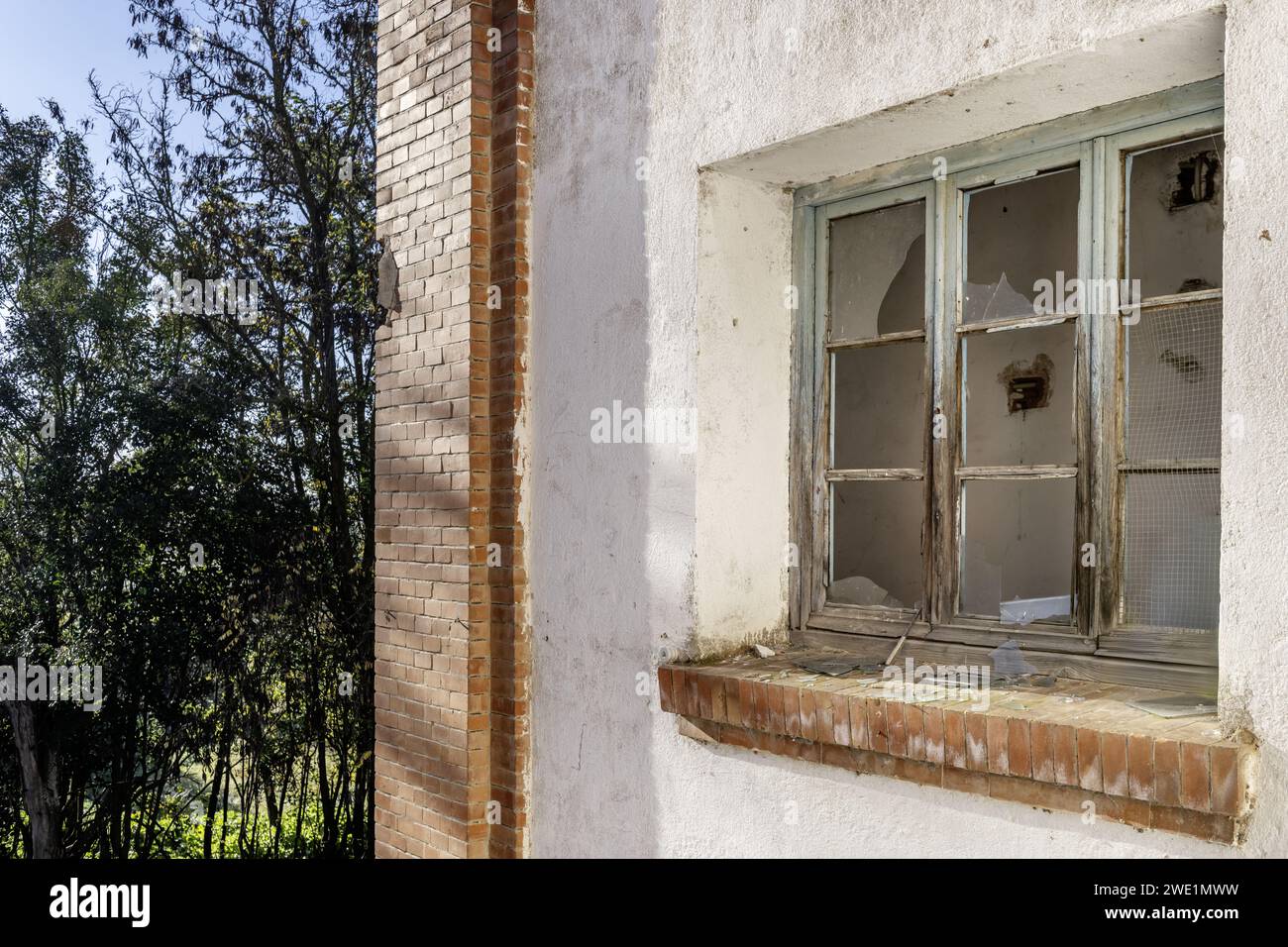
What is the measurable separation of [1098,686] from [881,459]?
40.2 inches

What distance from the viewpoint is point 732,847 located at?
3193 mm

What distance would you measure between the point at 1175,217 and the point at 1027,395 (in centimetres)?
72

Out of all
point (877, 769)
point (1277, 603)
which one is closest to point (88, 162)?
point (877, 769)

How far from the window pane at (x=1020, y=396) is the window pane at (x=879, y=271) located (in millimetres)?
255

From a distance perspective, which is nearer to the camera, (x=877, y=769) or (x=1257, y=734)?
(x=1257, y=734)

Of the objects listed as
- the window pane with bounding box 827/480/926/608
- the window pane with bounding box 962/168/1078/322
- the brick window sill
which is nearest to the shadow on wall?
the brick window sill

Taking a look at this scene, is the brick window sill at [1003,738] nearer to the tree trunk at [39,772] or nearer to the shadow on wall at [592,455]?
the shadow on wall at [592,455]

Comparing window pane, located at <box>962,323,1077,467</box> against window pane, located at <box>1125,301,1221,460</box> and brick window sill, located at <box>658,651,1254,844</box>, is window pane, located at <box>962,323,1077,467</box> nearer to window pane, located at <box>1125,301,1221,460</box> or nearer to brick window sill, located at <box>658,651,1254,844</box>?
window pane, located at <box>1125,301,1221,460</box>

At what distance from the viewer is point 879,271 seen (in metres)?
3.41

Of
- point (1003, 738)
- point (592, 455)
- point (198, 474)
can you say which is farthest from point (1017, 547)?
point (198, 474)

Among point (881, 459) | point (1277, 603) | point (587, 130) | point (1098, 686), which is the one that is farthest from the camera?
point (587, 130)

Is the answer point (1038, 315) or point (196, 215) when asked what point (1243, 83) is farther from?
point (196, 215)

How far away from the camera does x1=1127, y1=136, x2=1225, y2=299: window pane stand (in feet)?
8.78

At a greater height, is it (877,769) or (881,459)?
(881,459)
